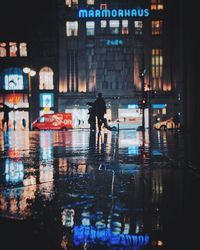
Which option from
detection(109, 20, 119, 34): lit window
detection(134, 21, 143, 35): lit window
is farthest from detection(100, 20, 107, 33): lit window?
detection(134, 21, 143, 35): lit window

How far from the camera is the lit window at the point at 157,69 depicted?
65.7 meters

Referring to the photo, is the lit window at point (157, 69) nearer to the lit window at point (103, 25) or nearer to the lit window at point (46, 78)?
the lit window at point (103, 25)

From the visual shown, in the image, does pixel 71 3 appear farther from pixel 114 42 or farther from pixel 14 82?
pixel 14 82

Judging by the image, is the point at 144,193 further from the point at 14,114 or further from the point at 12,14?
the point at 12,14

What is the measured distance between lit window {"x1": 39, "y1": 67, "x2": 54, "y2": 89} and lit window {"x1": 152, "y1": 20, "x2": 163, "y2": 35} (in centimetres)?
1620

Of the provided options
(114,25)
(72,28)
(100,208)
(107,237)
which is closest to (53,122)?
(72,28)

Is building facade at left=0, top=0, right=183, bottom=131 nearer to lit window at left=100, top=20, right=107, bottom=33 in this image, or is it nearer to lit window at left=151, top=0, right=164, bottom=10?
lit window at left=100, top=20, right=107, bottom=33

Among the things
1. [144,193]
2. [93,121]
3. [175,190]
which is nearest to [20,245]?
[144,193]

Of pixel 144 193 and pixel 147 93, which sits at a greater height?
pixel 147 93

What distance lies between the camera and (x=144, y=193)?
412cm

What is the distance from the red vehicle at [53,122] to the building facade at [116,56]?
643 inches

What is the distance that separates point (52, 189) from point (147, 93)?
88.5 feet

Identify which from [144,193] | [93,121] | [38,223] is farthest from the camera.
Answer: [93,121]

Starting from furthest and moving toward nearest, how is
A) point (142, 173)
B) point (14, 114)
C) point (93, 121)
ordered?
1. point (14, 114)
2. point (93, 121)
3. point (142, 173)
